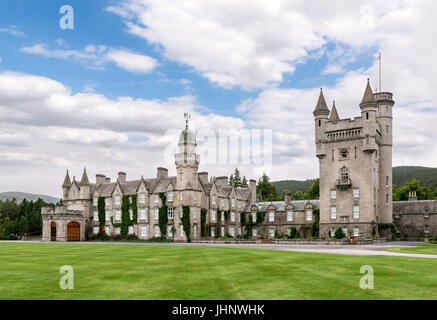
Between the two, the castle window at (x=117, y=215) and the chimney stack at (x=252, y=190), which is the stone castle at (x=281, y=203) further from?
the chimney stack at (x=252, y=190)

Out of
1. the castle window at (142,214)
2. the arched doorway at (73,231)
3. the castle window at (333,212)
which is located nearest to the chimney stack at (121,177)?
the castle window at (142,214)

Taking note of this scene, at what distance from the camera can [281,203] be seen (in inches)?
2970

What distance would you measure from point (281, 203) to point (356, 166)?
56.0ft

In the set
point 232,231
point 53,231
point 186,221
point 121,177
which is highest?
point 121,177

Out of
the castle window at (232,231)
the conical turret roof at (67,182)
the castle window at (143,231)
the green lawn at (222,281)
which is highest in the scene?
the conical turret roof at (67,182)

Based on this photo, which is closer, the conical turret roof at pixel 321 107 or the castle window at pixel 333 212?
the castle window at pixel 333 212

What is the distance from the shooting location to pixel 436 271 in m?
19.0

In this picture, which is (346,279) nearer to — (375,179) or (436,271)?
(436,271)

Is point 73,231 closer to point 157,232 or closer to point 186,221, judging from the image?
point 157,232

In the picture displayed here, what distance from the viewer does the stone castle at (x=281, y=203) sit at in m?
62.2

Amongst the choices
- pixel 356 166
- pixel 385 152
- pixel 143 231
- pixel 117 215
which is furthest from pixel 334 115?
pixel 117 215

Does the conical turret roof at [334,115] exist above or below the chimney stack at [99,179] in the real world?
above

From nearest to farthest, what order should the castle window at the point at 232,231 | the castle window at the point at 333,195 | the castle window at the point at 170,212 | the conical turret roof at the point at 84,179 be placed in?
the castle window at the point at 333,195, the castle window at the point at 170,212, the castle window at the point at 232,231, the conical turret roof at the point at 84,179
